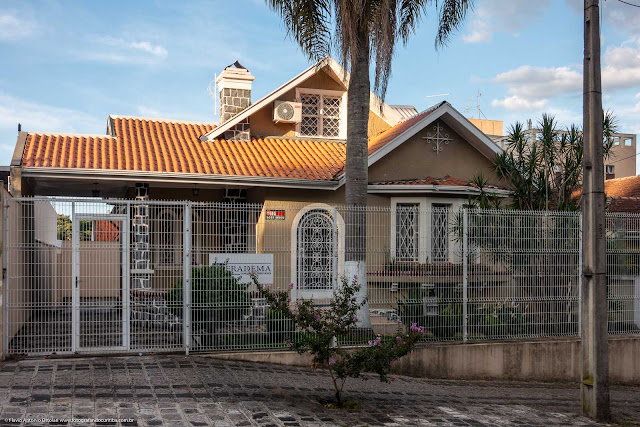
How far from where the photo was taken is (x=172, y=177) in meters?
14.5

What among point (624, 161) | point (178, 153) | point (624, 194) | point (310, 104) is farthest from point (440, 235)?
point (624, 161)

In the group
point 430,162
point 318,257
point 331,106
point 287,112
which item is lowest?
point 318,257

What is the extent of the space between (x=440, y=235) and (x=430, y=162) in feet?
15.9

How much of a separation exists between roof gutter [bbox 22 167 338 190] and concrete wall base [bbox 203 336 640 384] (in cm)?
502

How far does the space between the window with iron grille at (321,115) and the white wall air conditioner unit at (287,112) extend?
0.70m

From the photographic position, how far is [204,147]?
16500mm

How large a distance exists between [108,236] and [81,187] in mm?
7055

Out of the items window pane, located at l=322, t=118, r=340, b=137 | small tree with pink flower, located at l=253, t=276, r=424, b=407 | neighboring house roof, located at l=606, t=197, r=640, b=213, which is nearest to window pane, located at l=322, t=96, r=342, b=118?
window pane, located at l=322, t=118, r=340, b=137

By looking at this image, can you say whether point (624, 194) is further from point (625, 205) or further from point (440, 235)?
point (440, 235)

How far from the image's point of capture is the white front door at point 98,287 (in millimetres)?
9680

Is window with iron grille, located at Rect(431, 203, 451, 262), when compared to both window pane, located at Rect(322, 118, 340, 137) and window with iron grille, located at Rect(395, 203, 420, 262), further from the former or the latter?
window pane, located at Rect(322, 118, 340, 137)

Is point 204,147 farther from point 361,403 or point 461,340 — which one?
point 361,403

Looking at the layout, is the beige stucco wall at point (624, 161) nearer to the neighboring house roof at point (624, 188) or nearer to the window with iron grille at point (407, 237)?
the neighboring house roof at point (624, 188)

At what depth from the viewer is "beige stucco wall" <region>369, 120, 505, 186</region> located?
52.2ft
